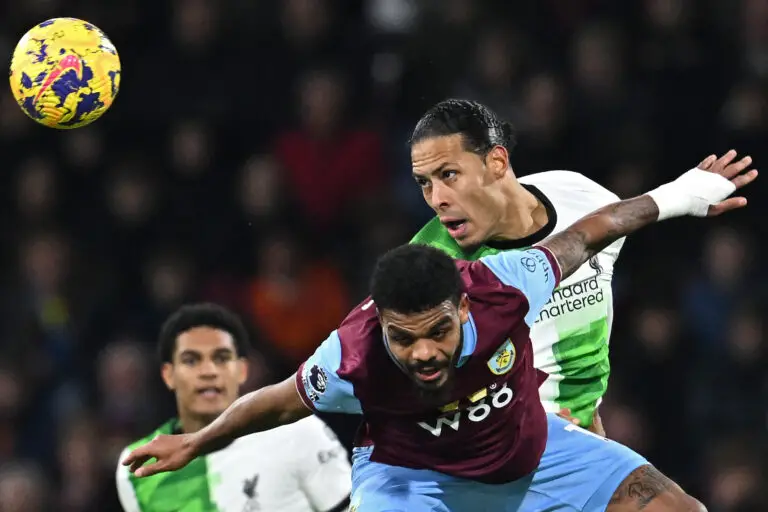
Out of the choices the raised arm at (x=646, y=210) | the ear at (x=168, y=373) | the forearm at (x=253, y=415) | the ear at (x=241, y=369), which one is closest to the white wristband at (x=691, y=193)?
the raised arm at (x=646, y=210)

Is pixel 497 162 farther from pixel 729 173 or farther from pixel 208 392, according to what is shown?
pixel 208 392

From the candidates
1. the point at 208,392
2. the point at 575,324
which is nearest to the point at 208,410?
the point at 208,392

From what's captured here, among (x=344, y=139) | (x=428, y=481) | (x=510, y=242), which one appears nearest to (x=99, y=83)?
(x=510, y=242)

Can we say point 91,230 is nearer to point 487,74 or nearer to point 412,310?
point 487,74

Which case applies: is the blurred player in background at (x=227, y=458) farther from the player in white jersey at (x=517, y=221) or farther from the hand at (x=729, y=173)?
the hand at (x=729, y=173)

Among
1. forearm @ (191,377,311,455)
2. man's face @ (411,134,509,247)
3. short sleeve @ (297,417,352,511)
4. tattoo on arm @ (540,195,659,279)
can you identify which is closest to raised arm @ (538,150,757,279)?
tattoo on arm @ (540,195,659,279)

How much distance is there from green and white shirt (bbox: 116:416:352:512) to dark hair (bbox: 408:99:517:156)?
4.83 feet

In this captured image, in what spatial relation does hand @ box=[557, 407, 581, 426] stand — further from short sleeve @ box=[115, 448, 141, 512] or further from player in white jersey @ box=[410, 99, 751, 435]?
short sleeve @ box=[115, 448, 141, 512]

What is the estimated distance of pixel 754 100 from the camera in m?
8.21

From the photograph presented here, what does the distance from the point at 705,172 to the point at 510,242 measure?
73 cm

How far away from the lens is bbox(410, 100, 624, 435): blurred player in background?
5113 millimetres

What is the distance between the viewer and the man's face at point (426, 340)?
4.20m

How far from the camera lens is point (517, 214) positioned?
5.25 meters

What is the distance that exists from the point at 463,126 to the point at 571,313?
782 mm
